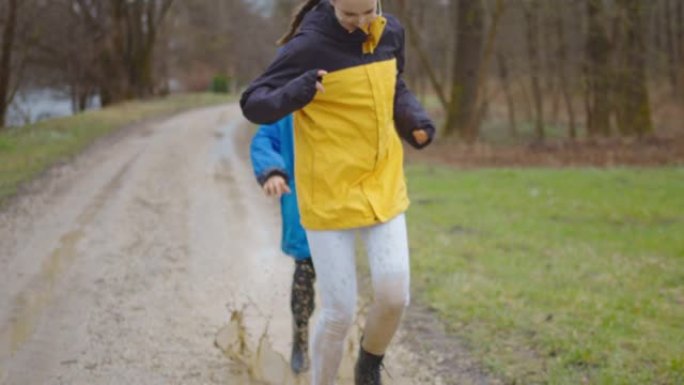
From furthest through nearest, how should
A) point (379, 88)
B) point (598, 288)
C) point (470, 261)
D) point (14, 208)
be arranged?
point (14, 208), point (470, 261), point (598, 288), point (379, 88)

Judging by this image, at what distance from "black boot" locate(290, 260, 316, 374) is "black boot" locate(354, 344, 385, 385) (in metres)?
0.66

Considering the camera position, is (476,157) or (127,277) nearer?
(127,277)

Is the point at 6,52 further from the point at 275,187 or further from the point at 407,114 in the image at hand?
the point at 407,114

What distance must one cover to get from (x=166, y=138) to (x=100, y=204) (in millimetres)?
9512

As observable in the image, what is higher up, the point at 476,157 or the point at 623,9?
the point at 623,9

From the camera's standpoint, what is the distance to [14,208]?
9734mm

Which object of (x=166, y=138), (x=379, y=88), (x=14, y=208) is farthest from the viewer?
(x=166, y=138)

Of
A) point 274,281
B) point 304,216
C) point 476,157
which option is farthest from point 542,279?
point 476,157

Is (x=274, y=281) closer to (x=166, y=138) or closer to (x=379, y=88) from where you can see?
(x=379, y=88)

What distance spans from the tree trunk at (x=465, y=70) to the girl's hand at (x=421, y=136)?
1728 centimetres

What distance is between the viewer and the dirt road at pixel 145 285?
477 cm

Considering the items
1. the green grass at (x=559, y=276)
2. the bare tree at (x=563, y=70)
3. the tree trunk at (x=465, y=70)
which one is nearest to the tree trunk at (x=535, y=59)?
the bare tree at (x=563, y=70)

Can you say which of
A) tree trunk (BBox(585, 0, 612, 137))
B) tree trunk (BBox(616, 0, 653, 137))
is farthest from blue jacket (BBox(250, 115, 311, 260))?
tree trunk (BBox(616, 0, 653, 137))

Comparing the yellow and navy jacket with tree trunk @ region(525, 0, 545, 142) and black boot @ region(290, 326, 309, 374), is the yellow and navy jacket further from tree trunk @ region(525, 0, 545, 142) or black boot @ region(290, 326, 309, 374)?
tree trunk @ region(525, 0, 545, 142)
